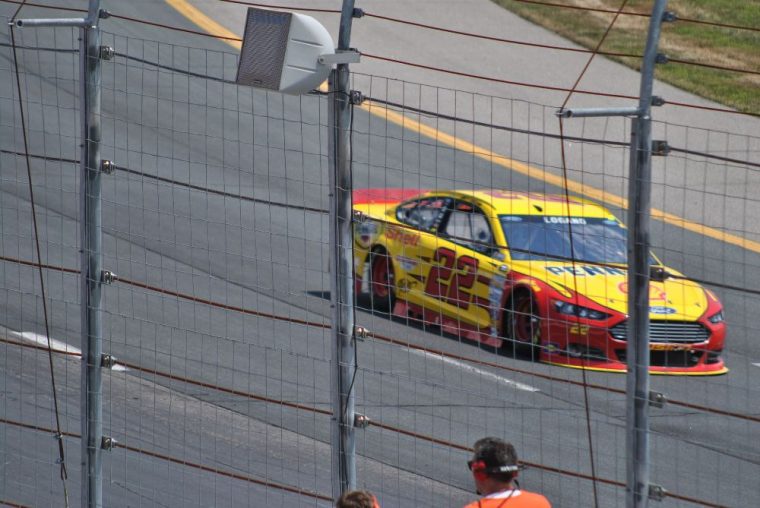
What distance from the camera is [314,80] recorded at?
501cm

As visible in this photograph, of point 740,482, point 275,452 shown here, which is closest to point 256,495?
point 275,452

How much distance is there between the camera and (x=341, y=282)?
5.12 m

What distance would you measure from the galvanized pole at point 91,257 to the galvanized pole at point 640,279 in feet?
7.80

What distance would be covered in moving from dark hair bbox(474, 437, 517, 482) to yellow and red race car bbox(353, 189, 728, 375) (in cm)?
432

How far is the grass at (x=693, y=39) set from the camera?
19.3m

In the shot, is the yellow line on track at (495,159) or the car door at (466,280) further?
the yellow line on track at (495,159)

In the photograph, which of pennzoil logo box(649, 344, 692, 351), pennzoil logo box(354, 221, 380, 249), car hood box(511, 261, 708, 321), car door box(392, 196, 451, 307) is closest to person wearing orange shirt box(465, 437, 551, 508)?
car hood box(511, 261, 708, 321)

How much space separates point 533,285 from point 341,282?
175 inches

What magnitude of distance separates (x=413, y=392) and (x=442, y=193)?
2456mm

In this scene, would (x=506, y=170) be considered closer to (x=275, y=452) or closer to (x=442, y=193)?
(x=442, y=193)

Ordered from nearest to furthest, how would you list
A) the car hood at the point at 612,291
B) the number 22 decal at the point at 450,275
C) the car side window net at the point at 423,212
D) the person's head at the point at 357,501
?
1. the person's head at the point at 357,501
2. the car hood at the point at 612,291
3. the number 22 decal at the point at 450,275
4. the car side window net at the point at 423,212

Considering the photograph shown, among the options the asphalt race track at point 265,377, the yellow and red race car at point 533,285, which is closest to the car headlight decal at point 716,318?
the yellow and red race car at point 533,285

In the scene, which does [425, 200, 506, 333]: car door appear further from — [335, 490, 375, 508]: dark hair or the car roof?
[335, 490, 375, 508]: dark hair

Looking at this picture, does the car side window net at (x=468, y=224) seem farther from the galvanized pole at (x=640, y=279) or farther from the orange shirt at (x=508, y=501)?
the orange shirt at (x=508, y=501)
